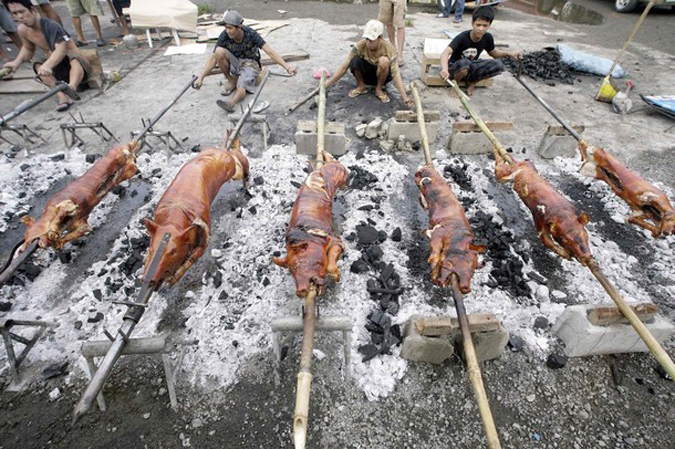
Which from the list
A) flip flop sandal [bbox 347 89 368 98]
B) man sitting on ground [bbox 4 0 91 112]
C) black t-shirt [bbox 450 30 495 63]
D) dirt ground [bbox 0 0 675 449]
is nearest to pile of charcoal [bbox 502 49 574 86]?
black t-shirt [bbox 450 30 495 63]

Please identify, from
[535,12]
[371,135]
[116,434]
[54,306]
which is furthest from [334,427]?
[535,12]

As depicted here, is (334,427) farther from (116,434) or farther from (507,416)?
(116,434)

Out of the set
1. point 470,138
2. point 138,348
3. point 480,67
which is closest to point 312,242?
point 138,348

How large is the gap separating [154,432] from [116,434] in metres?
0.34

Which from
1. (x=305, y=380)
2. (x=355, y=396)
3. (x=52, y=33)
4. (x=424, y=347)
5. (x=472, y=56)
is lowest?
(x=355, y=396)

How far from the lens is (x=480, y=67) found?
8.56m

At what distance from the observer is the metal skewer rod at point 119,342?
2.15 metres

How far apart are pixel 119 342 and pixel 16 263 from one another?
1.84 m

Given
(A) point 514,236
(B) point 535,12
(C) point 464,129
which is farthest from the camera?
(B) point 535,12

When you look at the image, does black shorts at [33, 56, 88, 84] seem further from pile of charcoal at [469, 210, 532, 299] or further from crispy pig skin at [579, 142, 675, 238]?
crispy pig skin at [579, 142, 675, 238]

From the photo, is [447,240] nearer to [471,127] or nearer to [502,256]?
[502,256]

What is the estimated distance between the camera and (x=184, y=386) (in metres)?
3.42

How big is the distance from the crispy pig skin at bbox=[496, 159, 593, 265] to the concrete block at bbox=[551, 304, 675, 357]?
63 cm

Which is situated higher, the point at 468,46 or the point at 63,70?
the point at 468,46
